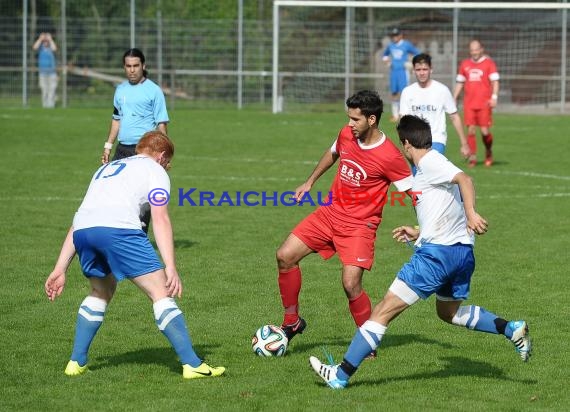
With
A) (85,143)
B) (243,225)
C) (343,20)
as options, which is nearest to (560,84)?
(343,20)

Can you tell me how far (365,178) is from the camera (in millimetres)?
8688

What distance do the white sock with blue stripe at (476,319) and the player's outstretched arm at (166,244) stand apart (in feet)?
6.85

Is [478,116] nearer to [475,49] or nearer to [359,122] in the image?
[475,49]

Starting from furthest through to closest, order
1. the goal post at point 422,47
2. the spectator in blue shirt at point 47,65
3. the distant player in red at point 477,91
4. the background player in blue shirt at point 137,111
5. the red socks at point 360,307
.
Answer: the goal post at point 422,47, the spectator in blue shirt at point 47,65, the distant player in red at point 477,91, the background player in blue shirt at point 137,111, the red socks at point 360,307

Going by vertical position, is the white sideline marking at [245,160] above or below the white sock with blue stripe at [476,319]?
above

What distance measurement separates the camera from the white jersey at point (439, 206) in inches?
298

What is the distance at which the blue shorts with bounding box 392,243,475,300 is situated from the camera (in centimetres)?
751

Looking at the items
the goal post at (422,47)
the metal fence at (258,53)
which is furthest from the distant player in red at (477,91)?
the metal fence at (258,53)

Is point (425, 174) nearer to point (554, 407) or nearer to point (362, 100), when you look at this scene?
point (362, 100)

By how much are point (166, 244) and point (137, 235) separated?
314mm

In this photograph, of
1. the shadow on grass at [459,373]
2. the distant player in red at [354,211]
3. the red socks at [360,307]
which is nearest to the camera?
the shadow on grass at [459,373]

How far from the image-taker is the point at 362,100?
27.7 ft

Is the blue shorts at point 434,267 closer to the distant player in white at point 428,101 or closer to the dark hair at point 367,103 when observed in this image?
the dark hair at point 367,103

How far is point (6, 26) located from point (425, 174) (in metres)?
32.0
